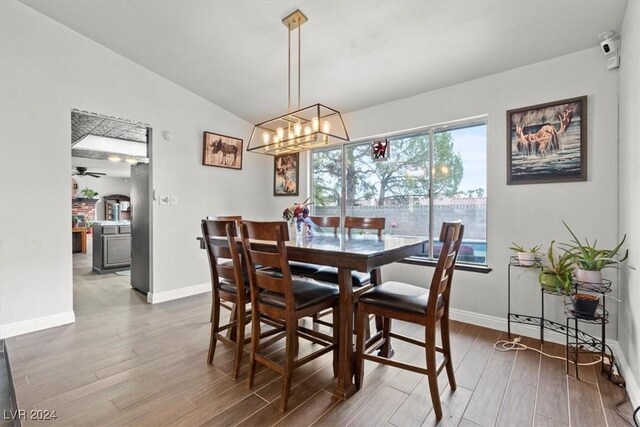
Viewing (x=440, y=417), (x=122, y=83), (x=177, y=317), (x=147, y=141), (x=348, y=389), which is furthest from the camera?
(x=147, y=141)

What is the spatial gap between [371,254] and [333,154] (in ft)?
9.46

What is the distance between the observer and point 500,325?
2.79 meters

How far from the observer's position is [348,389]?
181 cm

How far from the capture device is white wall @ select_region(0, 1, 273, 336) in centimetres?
269

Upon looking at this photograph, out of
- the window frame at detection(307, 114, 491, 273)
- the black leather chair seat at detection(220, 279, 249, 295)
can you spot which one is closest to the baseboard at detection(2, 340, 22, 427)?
the black leather chair seat at detection(220, 279, 249, 295)

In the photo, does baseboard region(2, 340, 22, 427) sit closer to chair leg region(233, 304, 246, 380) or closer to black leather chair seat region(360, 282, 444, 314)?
chair leg region(233, 304, 246, 380)

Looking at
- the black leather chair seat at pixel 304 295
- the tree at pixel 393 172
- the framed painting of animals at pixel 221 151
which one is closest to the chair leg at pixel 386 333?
the black leather chair seat at pixel 304 295

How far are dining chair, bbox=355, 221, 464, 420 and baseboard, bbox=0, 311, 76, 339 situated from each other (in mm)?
2976

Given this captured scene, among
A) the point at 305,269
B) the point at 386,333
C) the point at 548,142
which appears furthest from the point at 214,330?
the point at 548,142

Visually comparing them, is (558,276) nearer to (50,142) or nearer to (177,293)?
(177,293)

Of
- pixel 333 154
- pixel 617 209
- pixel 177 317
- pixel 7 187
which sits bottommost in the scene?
pixel 177 317

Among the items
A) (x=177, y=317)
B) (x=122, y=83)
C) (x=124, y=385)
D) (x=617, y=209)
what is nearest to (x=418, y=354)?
(x=617, y=209)

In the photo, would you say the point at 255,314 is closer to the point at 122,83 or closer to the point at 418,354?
the point at 418,354

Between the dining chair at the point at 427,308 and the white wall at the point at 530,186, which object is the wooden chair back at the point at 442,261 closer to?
the dining chair at the point at 427,308
